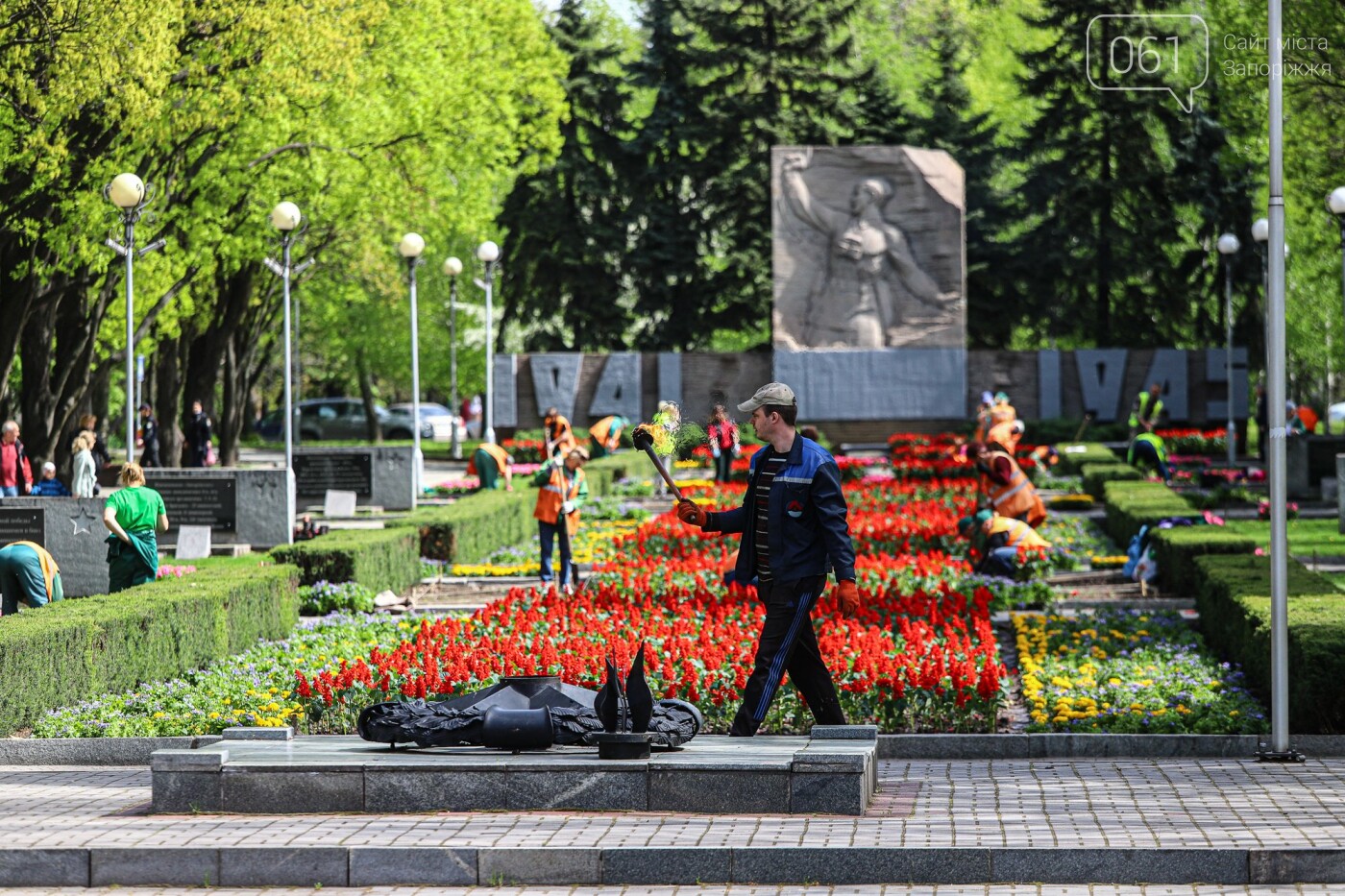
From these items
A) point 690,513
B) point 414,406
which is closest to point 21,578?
point 690,513

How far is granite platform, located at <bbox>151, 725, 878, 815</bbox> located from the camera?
823 centimetres

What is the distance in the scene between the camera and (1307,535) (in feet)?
76.2

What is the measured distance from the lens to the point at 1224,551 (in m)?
16.4

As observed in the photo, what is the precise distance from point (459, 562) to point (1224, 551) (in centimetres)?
838

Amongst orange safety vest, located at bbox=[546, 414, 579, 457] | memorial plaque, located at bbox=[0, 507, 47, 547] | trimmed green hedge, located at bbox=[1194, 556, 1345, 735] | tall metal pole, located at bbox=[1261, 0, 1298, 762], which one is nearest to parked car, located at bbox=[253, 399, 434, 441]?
orange safety vest, located at bbox=[546, 414, 579, 457]

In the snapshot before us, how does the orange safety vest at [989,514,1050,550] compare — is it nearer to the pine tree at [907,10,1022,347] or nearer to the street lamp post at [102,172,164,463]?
the street lamp post at [102,172,164,463]

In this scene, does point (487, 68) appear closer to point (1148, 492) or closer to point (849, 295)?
point (849, 295)

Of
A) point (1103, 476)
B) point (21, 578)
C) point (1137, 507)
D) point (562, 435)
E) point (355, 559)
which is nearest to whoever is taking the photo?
point (21, 578)

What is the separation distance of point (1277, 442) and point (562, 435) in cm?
924

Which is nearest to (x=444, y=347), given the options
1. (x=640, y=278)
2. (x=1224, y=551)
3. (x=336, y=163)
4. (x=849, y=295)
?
(x=640, y=278)

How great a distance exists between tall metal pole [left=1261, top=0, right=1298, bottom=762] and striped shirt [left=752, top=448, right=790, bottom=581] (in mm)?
2857

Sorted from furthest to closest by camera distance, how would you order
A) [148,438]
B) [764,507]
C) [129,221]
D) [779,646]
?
[148,438] < [129,221] < [764,507] < [779,646]

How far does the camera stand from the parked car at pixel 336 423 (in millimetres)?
59344

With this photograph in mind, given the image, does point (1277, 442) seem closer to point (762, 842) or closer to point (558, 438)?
point (762, 842)
